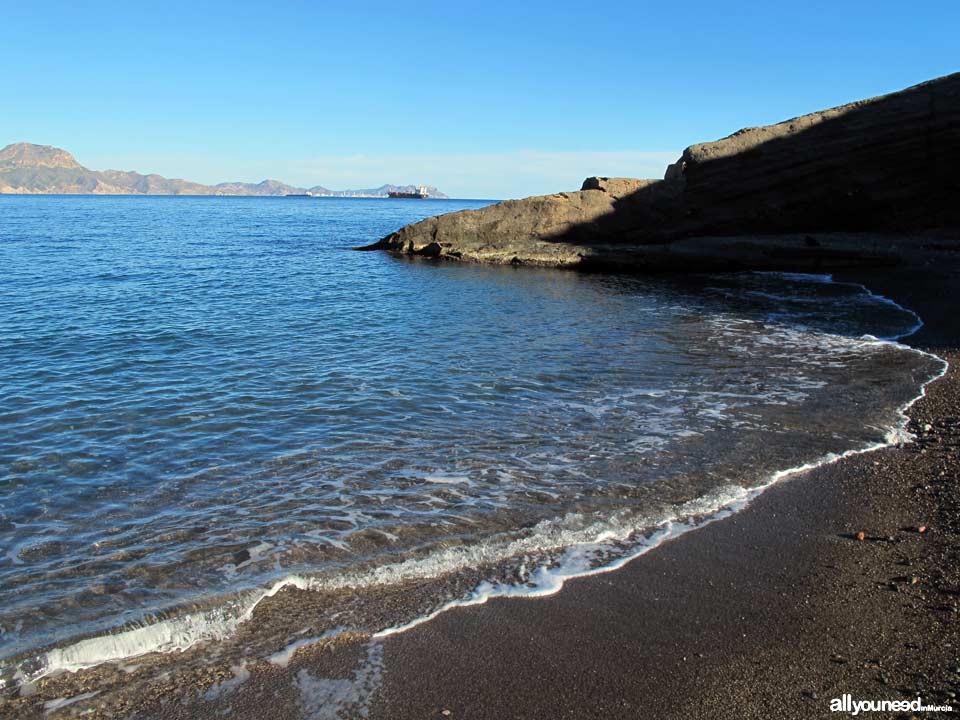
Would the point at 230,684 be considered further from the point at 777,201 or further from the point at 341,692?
the point at 777,201

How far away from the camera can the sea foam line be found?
13.4ft

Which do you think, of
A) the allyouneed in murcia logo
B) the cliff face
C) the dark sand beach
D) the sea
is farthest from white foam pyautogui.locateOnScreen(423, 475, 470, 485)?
the cliff face

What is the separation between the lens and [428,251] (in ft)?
99.3

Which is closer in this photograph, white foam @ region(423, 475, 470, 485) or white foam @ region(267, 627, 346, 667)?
white foam @ region(267, 627, 346, 667)

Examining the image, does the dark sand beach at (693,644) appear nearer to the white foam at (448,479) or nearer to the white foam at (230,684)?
the white foam at (230,684)

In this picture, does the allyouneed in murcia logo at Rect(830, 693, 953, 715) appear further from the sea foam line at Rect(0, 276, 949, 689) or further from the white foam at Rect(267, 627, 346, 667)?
the white foam at Rect(267, 627, 346, 667)

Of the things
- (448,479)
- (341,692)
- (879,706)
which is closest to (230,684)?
(341,692)

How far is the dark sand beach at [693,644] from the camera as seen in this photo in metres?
3.55

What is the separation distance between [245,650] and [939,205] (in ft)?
91.4

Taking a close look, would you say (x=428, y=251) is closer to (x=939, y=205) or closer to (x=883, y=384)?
(x=939, y=205)

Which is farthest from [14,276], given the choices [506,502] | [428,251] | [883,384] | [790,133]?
[790,133]

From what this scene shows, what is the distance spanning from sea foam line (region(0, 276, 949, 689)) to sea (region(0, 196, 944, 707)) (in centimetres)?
2

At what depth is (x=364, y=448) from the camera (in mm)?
7641

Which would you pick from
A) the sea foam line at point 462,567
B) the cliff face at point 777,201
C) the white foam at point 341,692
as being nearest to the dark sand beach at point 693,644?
the white foam at point 341,692
